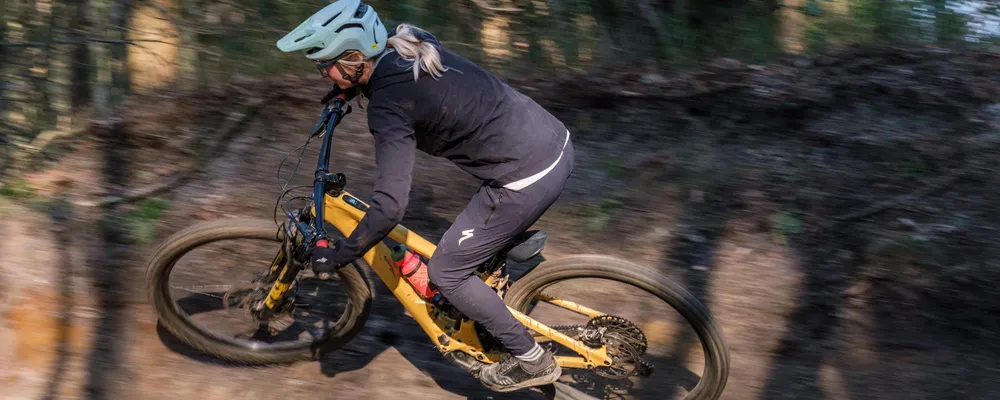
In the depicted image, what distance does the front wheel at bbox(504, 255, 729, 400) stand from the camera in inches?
134

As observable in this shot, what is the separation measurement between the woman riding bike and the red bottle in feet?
0.74

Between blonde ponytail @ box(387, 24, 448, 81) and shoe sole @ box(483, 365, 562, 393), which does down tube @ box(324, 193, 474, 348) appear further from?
Result: blonde ponytail @ box(387, 24, 448, 81)

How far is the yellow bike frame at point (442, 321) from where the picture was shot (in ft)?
11.5

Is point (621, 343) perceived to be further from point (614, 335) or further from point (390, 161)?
point (390, 161)

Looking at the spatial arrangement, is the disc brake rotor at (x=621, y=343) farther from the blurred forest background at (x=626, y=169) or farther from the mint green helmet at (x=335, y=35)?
the mint green helmet at (x=335, y=35)

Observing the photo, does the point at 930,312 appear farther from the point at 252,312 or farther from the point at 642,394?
the point at 252,312

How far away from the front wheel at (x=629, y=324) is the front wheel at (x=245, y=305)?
100 centimetres

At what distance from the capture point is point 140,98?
5.41m

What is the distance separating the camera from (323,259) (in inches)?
122

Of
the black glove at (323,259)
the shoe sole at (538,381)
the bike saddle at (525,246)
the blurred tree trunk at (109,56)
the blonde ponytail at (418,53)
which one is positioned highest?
the blonde ponytail at (418,53)

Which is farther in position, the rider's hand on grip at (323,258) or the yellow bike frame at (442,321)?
the yellow bike frame at (442,321)

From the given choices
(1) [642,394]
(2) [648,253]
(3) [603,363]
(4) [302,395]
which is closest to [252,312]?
(4) [302,395]

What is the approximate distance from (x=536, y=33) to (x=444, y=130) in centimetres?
322

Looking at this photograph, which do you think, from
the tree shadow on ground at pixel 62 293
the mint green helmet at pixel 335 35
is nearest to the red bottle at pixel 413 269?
the mint green helmet at pixel 335 35
